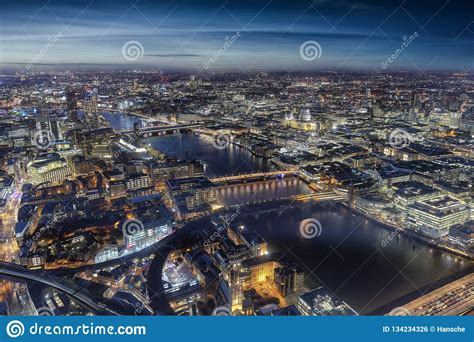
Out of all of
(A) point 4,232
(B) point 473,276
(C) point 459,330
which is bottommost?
(B) point 473,276

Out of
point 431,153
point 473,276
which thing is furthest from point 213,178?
point 431,153

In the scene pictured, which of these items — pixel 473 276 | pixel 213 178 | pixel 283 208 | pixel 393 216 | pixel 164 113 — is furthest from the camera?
pixel 164 113

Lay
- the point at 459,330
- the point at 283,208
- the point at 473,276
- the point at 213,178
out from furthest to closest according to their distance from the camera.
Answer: the point at 213,178 → the point at 283,208 → the point at 473,276 → the point at 459,330

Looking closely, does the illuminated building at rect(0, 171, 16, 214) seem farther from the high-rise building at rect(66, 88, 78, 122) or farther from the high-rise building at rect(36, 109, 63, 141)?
the high-rise building at rect(66, 88, 78, 122)

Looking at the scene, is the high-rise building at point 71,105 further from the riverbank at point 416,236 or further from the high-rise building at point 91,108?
the riverbank at point 416,236

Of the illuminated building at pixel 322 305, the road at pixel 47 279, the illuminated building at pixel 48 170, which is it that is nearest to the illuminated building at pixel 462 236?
the illuminated building at pixel 322 305

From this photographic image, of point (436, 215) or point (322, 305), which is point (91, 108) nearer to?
point (436, 215)

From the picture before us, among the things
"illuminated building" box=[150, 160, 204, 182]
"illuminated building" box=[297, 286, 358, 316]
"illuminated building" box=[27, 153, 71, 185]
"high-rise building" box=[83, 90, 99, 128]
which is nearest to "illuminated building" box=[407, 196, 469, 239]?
"illuminated building" box=[297, 286, 358, 316]

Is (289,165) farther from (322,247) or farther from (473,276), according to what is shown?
(473,276)
